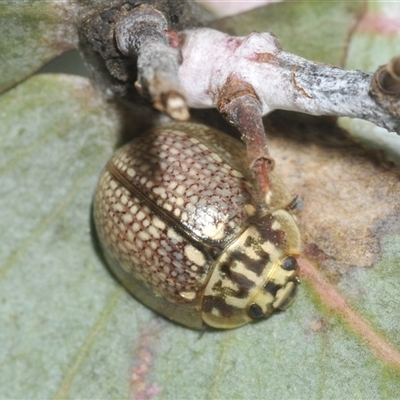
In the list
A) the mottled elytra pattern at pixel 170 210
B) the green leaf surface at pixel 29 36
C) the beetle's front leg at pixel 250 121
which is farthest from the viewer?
the mottled elytra pattern at pixel 170 210

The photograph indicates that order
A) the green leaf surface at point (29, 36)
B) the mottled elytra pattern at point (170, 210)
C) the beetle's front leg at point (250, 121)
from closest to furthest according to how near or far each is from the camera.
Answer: the beetle's front leg at point (250, 121)
the green leaf surface at point (29, 36)
the mottled elytra pattern at point (170, 210)

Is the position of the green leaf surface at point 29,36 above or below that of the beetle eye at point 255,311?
above

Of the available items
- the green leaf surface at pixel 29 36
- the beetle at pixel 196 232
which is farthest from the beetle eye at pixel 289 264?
the green leaf surface at pixel 29 36

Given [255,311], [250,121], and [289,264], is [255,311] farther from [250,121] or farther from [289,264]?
[250,121]

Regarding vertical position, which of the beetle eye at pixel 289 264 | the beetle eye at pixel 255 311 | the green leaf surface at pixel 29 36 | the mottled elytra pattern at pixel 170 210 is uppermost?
the green leaf surface at pixel 29 36

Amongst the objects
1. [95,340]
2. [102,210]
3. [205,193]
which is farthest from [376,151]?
[95,340]

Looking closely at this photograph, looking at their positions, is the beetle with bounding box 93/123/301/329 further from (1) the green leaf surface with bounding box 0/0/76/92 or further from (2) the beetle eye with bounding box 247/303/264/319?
(1) the green leaf surface with bounding box 0/0/76/92

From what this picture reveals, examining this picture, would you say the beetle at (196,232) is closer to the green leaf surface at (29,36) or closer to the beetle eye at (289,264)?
the beetle eye at (289,264)

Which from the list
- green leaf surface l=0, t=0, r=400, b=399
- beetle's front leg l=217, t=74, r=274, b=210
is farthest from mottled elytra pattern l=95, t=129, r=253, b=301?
beetle's front leg l=217, t=74, r=274, b=210

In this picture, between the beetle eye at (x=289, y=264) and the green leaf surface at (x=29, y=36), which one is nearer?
the green leaf surface at (x=29, y=36)
